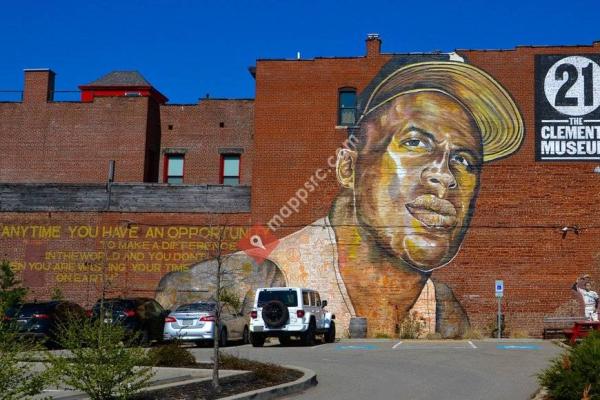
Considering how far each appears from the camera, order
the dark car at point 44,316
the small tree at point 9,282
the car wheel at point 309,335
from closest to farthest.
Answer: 1. the dark car at point 44,316
2. the car wheel at point 309,335
3. the small tree at point 9,282

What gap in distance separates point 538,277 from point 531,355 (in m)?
10.9

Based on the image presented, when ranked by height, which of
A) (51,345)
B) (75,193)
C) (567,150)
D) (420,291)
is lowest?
(51,345)

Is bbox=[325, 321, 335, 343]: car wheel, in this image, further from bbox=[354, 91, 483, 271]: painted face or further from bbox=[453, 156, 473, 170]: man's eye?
bbox=[453, 156, 473, 170]: man's eye

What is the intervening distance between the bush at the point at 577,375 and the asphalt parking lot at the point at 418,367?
1601 mm

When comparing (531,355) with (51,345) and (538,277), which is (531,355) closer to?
(538,277)

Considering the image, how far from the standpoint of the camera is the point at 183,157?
135 feet

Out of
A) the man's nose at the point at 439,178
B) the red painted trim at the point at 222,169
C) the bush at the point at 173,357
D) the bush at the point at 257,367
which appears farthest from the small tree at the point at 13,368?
the red painted trim at the point at 222,169

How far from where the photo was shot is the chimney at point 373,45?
34.5m

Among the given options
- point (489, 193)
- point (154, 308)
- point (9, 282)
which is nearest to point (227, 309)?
point (154, 308)

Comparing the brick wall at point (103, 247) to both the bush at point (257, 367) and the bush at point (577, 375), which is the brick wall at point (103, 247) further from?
the bush at point (577, 375)

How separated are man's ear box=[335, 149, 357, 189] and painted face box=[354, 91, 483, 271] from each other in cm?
25

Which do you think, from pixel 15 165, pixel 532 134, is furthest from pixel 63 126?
pixel 532 134

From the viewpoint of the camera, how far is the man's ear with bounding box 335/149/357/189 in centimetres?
3366

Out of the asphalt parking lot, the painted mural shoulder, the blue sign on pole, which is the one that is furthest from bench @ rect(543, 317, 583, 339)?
the asphalt parking lot
